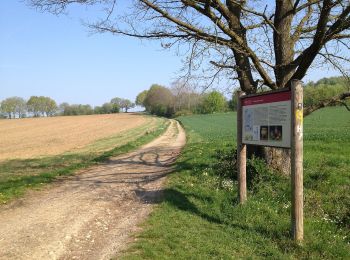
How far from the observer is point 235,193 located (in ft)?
30.8

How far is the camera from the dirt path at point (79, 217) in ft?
20.7

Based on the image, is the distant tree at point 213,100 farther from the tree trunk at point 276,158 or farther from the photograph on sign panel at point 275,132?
the photograph on sign panel at point 275,132

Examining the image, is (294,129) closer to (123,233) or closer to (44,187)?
(123,233)

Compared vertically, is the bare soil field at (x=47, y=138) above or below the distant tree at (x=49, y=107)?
below

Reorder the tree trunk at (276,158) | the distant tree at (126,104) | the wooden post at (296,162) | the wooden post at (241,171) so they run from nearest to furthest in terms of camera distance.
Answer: the wooden post at (296,162), the wooden post at (241,171), the tree trunk at (276,158), the distant tree at (126,104)

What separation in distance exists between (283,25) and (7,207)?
27.0 feet

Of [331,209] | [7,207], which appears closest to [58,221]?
[7,207]

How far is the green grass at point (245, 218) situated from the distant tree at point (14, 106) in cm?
16340

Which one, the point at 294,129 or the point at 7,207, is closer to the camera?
the point at 294,129

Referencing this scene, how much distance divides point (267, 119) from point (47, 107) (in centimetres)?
17114

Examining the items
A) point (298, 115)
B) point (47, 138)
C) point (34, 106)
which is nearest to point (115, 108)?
point (34, 106)

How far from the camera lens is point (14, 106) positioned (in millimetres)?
163250

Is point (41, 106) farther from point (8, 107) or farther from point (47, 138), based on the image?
point (47, 138)

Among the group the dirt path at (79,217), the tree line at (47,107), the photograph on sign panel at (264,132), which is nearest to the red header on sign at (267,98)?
the photograph on sign panel at (264,132)
